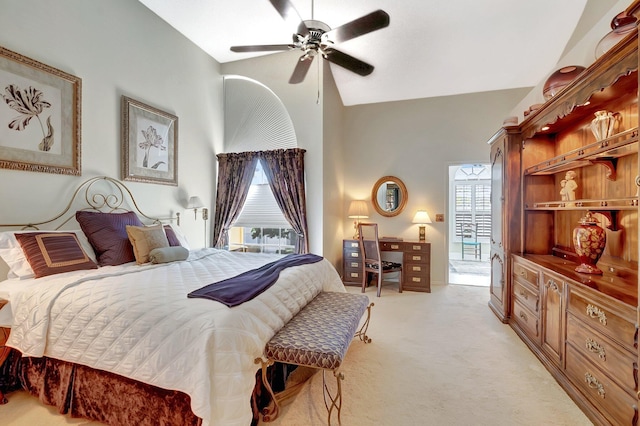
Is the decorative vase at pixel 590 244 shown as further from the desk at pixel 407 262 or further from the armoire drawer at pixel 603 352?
the desk at pixel 407 262

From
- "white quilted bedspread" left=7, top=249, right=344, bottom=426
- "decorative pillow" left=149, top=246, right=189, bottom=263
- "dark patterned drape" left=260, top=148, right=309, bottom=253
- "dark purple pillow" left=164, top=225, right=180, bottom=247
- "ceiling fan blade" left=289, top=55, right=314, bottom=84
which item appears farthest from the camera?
"dark patterned drape" left=260, top=148, right=309, bottom=253

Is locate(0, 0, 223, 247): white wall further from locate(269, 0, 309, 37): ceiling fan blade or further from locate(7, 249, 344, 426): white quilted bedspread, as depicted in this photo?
locate(269, 0, 309, 37): ceiling fan blade

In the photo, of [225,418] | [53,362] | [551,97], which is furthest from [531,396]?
[53,362]

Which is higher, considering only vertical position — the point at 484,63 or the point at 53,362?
the point at 484,63

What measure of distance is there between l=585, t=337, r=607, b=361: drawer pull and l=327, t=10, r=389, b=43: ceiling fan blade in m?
2.66

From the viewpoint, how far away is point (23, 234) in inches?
90.4

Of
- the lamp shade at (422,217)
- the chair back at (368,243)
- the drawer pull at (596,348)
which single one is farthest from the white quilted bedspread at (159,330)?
the lamp shade at (422,217)

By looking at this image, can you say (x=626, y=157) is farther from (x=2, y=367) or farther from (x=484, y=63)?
(x=2, y=367)

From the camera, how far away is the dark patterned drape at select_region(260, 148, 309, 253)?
452 centimetres

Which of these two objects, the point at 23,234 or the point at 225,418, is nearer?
the point at 225,418

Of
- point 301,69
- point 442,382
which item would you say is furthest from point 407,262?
point 301,69

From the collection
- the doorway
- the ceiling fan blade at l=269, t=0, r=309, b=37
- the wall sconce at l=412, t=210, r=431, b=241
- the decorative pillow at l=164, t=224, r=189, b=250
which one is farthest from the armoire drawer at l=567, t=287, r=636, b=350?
the doorway

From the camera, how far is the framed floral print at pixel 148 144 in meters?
3.38

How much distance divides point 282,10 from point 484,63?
3414 mm
